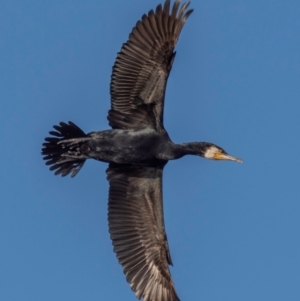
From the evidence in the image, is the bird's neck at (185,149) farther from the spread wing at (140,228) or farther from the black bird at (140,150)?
the spread wing at (140,228)

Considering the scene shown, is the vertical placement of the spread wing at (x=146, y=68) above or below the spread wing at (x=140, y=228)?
above

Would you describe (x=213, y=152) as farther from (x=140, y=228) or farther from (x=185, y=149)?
(x=140, y=228)

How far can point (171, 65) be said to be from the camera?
2164cm

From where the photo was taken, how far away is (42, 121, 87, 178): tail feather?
2198 centimetres

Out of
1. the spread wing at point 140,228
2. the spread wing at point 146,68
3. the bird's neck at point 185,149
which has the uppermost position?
the spread wing at point 146,68

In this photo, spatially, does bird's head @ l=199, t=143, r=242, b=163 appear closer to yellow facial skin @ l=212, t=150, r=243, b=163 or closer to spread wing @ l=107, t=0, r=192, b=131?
yellow facial skin @ l=212, t=150, r=243, b=163

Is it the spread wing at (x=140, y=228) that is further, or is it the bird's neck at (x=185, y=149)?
the spread wing at (x=140, y=228)

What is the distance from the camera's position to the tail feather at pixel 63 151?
2198cm

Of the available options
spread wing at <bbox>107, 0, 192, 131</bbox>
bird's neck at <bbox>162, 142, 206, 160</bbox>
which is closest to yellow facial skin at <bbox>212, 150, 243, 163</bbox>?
bird's neck at <bbox>162, 142, 206, 160</bbox>

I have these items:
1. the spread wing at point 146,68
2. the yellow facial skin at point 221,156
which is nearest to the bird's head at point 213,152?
the yellow facial skin at point 221,156

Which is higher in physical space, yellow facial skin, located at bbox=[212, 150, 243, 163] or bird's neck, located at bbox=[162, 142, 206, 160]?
bird's neck, located at bbox=[162, 142, 206, 160]

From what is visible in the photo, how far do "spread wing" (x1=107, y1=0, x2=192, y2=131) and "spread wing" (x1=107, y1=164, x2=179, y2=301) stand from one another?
0.84 m

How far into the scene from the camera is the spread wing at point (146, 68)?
2164 centimetres

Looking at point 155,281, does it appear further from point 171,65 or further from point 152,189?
point 171,65
